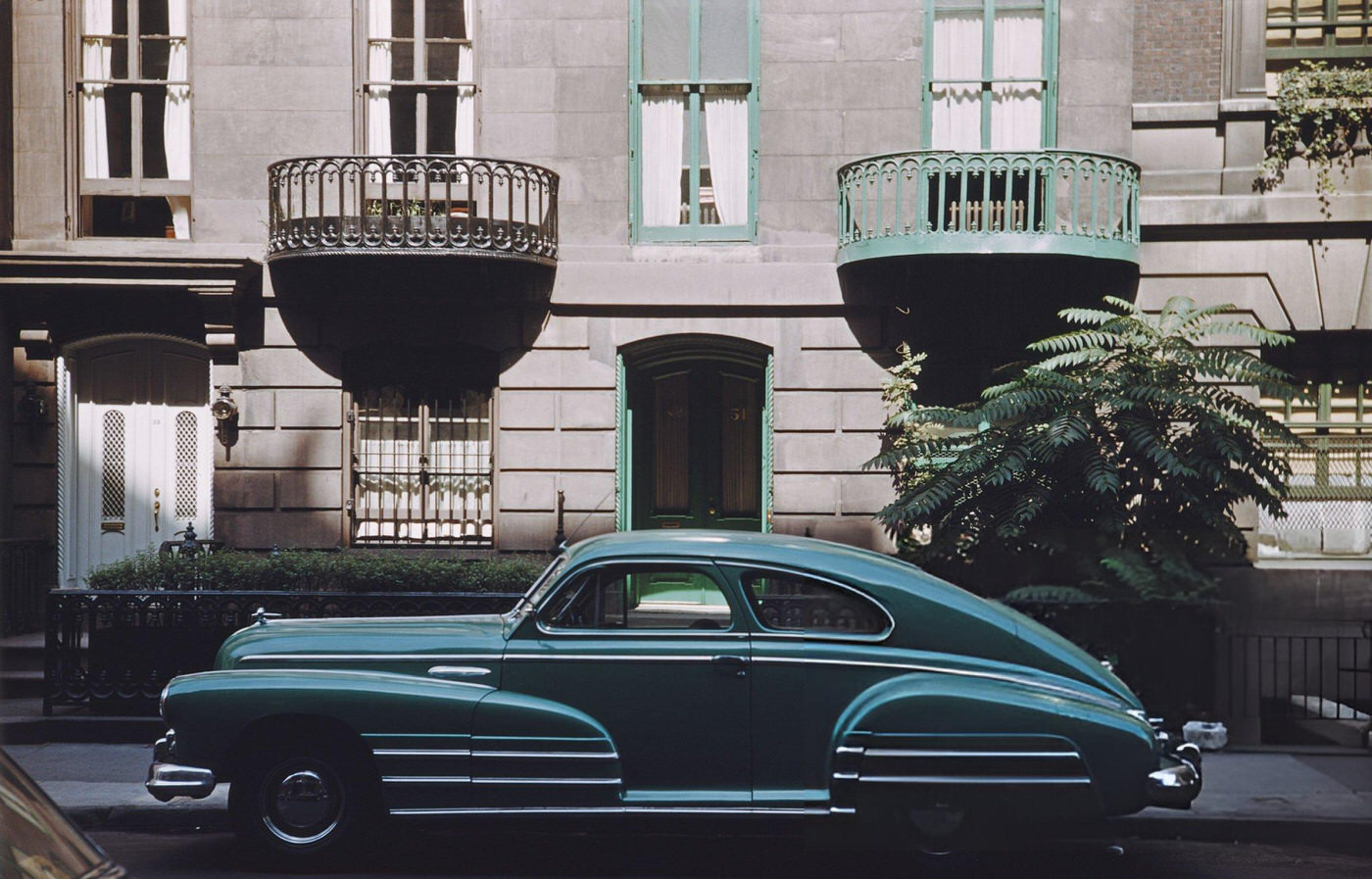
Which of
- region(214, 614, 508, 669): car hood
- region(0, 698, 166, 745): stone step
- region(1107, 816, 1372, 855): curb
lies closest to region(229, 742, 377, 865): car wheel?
region(214, 614, 508, 669): car hood

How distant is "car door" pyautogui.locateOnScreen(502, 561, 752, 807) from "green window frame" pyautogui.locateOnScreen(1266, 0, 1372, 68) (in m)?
11.2

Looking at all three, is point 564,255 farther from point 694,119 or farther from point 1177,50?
point 1177,50

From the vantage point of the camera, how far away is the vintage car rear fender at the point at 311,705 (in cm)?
647

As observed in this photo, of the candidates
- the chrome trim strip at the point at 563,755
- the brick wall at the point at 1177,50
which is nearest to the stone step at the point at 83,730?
the chrome trim strip at the point at 563,755

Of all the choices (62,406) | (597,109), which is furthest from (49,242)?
(597,109)

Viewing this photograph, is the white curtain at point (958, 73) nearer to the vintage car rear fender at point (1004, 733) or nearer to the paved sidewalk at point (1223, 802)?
the paved sidewalk at point (1223, 802)

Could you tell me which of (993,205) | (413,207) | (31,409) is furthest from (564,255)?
(31,409)

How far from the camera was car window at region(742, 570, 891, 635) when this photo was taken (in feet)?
21.5

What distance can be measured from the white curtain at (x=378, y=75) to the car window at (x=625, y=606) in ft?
31.8

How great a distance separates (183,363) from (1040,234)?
10059 millimetres

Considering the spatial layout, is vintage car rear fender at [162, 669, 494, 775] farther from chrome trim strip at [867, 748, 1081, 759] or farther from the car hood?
chrome trim strip at [867, 748, 1081, 759]

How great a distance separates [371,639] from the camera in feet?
22.5

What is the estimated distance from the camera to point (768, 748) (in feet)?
21.0

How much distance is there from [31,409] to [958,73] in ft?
37.5
